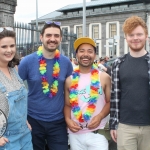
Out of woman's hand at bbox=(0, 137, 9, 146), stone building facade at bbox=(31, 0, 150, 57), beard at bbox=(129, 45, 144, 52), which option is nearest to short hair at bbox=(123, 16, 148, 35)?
beard at bbox=(129, 45, 144, 52)

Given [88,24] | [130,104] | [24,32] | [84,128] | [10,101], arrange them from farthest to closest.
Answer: [88,24], [24,32], [84,128], [130,104], [10,101]

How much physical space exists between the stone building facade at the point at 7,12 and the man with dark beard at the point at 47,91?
3978mm

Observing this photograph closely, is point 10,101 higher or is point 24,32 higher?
point 24,32

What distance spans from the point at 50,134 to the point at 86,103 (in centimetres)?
56

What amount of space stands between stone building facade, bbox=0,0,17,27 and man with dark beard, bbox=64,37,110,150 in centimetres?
426

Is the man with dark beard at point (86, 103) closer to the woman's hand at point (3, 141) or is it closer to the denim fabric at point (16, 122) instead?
the denim fabric at point (16, 122)

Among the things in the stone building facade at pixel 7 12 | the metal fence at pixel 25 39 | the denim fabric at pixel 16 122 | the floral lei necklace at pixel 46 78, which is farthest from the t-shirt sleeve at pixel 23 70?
the metal fence at pixel 25 39

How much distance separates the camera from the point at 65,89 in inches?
132

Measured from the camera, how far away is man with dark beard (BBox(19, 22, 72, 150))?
3.28 meters

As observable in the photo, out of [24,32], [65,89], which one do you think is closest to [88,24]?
[24,32]

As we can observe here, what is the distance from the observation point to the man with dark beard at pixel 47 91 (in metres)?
3.28

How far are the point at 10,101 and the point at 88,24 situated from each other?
40706 millimetres

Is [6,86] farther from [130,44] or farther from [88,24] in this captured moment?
[88,24]

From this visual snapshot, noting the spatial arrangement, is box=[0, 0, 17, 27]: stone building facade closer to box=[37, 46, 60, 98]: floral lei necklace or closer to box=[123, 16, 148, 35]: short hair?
box=[37, 46, 60, 98]: floral lei necklace
